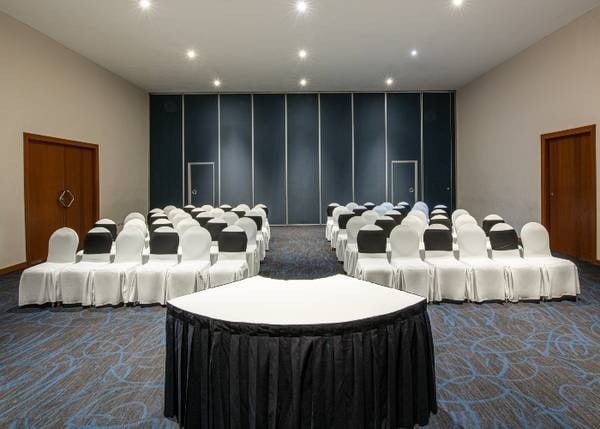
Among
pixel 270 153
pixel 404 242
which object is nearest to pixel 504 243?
pixel 404 242

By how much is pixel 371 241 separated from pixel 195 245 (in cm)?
235

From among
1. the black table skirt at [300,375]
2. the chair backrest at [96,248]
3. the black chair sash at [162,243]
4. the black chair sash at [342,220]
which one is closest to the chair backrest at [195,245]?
the black chair sash at [162,243]

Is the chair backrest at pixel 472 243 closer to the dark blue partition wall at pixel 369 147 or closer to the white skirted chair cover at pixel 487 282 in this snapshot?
the white skirted chair cover at pixel 487 282

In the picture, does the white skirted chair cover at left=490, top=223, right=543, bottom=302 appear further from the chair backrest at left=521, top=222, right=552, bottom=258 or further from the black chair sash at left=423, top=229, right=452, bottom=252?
the black chair sash at left=423, top=229, right=452, bottom=252

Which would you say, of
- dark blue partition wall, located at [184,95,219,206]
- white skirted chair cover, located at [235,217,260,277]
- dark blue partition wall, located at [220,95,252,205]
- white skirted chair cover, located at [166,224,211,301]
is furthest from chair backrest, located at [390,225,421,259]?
dark blue partition wall, located at [184,95,219,206]

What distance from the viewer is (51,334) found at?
446 centimetres

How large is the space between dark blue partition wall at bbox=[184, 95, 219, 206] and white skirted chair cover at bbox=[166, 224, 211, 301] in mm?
9208

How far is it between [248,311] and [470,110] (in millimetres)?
13057

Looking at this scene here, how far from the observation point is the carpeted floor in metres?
2.87

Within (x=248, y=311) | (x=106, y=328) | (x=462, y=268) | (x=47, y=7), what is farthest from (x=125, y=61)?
(x=248, y=311)

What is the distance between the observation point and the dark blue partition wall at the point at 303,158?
48.8 feet

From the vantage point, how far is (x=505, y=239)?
5.92 m

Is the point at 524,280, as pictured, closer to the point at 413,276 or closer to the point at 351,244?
the point at 413,276

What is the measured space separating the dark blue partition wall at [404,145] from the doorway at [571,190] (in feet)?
18.1
